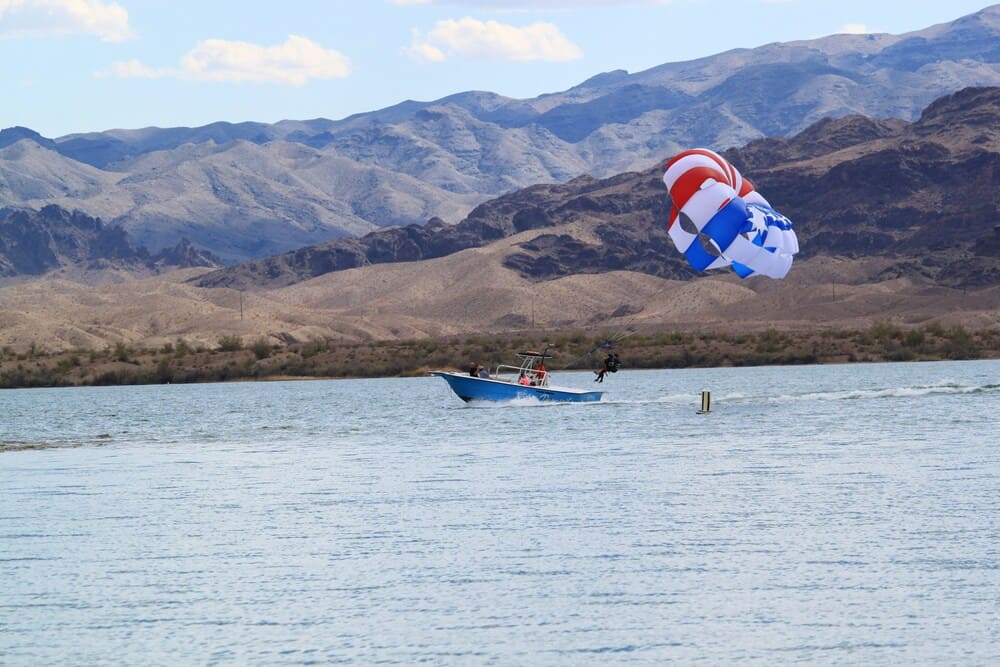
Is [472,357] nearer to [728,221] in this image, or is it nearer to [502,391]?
[502,391]

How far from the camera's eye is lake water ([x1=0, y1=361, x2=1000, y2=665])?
20703 mm

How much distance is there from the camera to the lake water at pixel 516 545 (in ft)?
67.9

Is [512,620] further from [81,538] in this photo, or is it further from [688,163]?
[688,163]

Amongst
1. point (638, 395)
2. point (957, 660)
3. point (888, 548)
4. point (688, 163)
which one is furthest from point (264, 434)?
point (957, 660)

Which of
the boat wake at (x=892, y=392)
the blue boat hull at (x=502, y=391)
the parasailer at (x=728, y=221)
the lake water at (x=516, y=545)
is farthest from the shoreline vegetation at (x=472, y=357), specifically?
the parasailer at (x=728, y=221)

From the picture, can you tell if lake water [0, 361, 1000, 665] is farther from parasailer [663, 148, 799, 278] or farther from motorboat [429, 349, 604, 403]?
motorboat [429, 349, 604, 403]

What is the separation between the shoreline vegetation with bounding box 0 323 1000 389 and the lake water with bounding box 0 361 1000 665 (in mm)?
59728

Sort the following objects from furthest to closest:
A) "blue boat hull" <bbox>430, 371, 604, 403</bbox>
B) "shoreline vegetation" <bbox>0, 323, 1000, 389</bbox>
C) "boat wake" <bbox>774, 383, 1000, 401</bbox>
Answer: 1. "shoreline vegetation" <bbox>0, 323, 1000, 389</bbox>
2. "boat wake" <bbox>774, 383, 1000, 401</bbox>
3. "blue boat hull" <bbox>430, 371, 604, 403</bbox>

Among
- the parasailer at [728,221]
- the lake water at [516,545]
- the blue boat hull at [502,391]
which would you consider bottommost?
the lake water at [516,545]

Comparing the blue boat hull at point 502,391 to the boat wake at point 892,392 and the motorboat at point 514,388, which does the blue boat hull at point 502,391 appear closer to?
the motorboat at point 514,388

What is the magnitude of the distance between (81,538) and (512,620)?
40.2 feet

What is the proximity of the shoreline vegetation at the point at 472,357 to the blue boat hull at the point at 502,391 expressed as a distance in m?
45.6

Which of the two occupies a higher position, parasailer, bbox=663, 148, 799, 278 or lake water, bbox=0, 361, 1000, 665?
parasailer, bbox=663, 148, 799, 278

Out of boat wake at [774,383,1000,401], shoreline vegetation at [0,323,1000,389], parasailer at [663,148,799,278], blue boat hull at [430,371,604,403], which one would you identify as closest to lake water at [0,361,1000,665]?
parasailer at [663,148,799,278]
